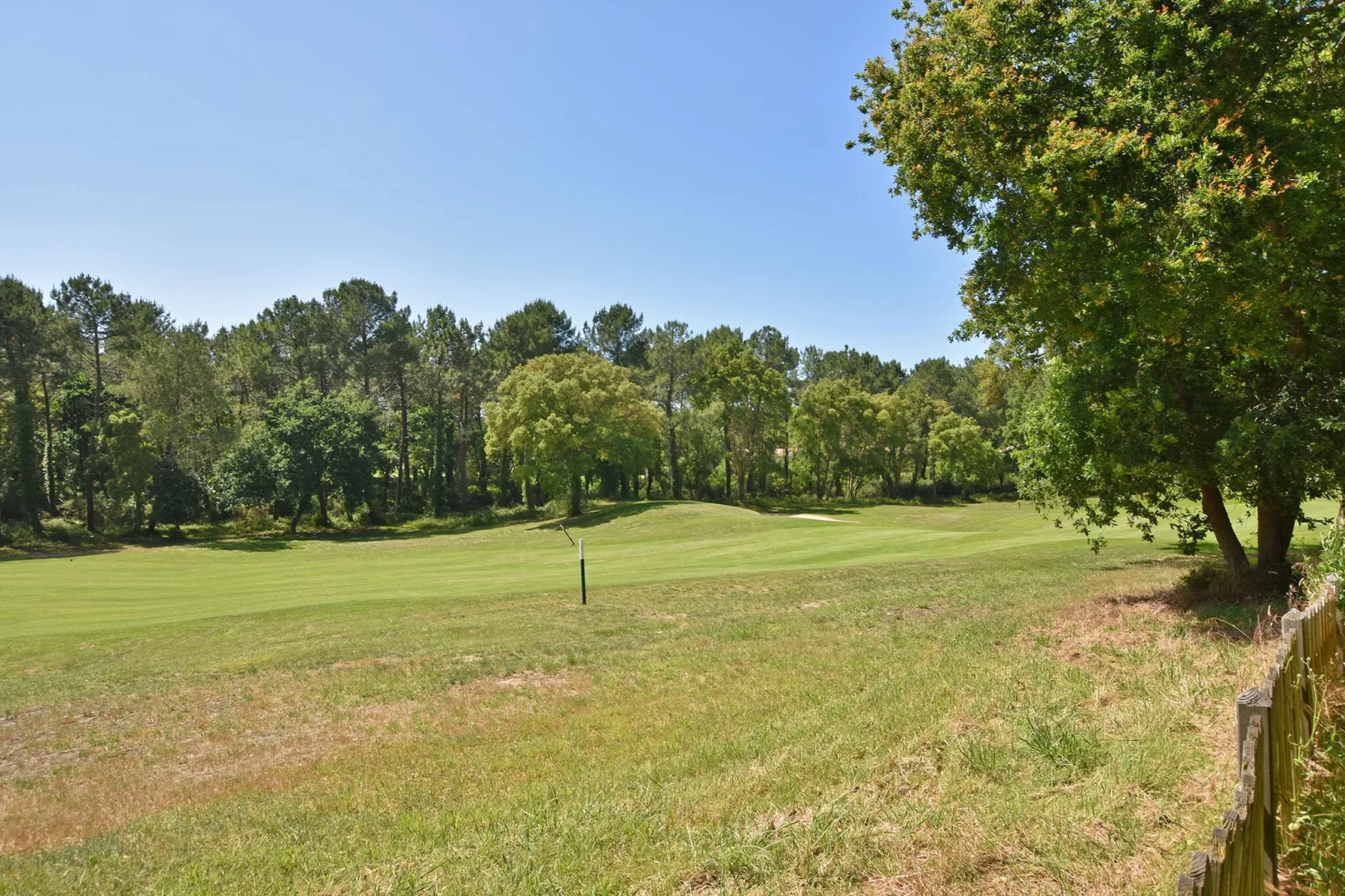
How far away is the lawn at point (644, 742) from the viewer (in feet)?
16.8

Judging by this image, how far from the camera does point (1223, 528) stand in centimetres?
1386

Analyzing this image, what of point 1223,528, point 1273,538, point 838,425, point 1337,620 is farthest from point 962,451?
point 1337,620

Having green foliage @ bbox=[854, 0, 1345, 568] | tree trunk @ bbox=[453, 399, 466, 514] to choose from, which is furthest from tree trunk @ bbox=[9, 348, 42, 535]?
green foliage @ bbox=[854, 0, 1345, 568]

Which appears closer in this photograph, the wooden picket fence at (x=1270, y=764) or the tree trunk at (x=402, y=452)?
the wooden picket fence at (x=1270, y=764)

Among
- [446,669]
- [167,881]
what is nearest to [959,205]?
[446,669]

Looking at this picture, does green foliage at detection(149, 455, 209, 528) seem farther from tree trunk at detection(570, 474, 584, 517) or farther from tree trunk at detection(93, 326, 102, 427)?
tree trunk at detection(570, 474, 584, 517)

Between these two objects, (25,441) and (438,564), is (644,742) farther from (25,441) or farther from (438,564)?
(25,441)

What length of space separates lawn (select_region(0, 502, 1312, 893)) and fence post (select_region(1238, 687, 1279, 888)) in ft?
1.88

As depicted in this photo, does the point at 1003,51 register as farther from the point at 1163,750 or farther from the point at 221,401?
the point at 221,401

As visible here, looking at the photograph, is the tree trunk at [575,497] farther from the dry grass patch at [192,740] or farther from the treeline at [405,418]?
the dry grass patch at [192,740]

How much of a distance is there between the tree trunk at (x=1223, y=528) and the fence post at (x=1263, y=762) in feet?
38.3

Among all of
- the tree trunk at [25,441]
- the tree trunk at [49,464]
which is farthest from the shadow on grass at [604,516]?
the tree trunk at [49,464]

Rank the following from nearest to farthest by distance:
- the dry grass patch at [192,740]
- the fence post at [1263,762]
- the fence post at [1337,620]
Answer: the fence post at [1263,762], the fence post at [1337,620], the dry grass patch at [192,740]

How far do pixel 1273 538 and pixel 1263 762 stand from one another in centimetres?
1238
